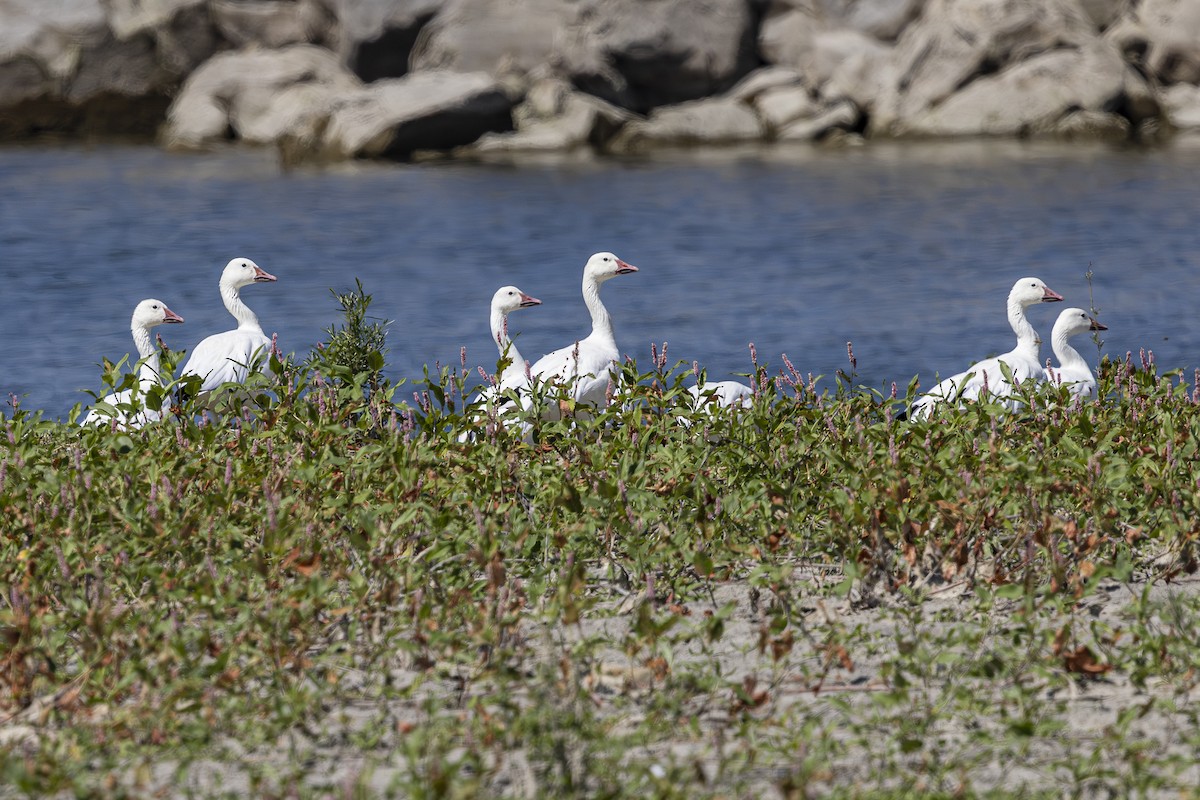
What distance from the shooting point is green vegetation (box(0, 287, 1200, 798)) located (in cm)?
530

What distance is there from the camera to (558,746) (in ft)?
16.4

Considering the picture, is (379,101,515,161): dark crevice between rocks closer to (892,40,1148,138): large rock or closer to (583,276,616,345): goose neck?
(892,40,1148,138): large rock

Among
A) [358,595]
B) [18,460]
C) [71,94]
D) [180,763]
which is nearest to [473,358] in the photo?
[18,460]

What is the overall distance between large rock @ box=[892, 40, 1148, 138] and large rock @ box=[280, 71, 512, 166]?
861 cm

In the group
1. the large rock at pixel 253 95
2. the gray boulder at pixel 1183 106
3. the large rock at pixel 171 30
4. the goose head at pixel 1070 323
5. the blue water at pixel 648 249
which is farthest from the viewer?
the large rock at pixel 171 30

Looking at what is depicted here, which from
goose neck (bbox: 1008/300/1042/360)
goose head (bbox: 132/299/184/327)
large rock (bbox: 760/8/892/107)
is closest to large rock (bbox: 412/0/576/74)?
large rock (bbox: 760/8/892/107)

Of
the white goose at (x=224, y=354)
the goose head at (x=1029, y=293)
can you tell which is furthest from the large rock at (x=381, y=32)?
the goose head at (x=1029, y=293)

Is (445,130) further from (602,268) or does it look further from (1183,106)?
(602,268)

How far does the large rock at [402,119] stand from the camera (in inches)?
1246

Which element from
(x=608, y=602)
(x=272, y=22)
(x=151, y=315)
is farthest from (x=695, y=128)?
(x=608, y=602)

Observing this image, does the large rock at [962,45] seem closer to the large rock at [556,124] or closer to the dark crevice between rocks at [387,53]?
the large rock at [556,124]

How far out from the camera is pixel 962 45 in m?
32.4

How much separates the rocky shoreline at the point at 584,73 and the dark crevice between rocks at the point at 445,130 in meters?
0.04

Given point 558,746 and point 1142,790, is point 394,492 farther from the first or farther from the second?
point 1142,790
